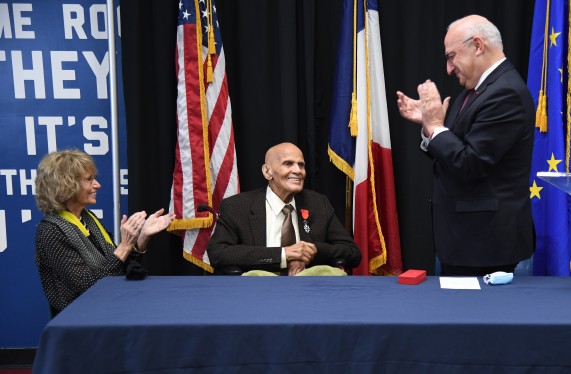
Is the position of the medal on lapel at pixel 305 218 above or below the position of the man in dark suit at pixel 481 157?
below

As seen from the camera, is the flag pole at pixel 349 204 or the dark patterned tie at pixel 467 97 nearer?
the dark patterned tie at pixel 467 97

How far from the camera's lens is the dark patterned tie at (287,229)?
2832 millimetres

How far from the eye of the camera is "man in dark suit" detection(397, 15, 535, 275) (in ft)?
6.87

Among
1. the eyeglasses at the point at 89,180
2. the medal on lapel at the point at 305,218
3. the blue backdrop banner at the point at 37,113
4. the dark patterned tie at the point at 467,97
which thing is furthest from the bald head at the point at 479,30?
the blue backdrop banner at the point at 37,113

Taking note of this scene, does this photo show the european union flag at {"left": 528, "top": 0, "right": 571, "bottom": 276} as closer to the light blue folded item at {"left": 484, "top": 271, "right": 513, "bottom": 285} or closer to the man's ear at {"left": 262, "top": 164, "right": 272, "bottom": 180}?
the light blue folded item at {"left": 484, "top": 271, "right": 513, "bottom": 285}

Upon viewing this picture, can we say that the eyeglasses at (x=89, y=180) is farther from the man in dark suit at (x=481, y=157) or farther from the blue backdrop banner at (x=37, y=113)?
the man in dark suit at (x=481, y=157)

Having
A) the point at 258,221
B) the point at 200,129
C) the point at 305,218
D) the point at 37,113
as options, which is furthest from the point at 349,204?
the point at 37,113

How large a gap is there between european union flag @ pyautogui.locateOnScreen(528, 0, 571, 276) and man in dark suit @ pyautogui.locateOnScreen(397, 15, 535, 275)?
2.60ft

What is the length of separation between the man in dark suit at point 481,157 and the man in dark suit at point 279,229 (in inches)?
24.8

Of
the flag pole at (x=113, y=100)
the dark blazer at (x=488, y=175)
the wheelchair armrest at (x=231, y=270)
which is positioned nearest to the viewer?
the dark blazer at (x=488, y=175)
